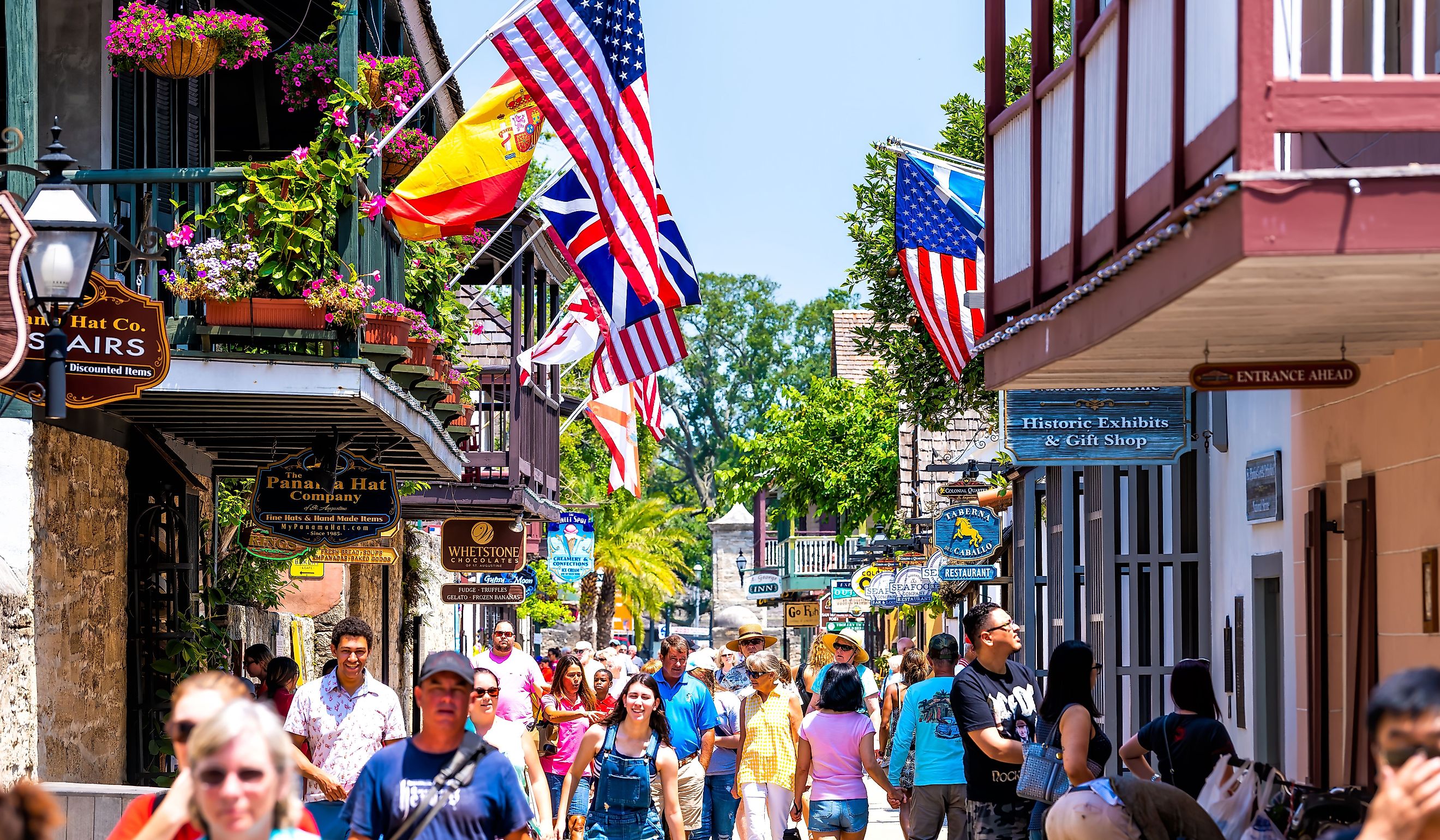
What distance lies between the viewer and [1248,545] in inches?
442

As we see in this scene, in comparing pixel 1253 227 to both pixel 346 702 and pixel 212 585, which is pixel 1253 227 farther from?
pixel 212 585

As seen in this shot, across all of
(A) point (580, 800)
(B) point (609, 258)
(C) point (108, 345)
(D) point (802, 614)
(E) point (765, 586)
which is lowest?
(D) point (802, 614)

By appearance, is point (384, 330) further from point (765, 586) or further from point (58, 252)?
point (765, 586)

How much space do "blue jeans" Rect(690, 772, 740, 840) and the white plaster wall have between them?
351cm

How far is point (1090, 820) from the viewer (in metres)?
6.17

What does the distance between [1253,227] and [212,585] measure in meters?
11.5

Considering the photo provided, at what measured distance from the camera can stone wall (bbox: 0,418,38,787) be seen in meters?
9.48

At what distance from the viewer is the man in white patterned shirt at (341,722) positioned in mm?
9438

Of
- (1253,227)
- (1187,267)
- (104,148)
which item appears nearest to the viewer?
(1253,227)

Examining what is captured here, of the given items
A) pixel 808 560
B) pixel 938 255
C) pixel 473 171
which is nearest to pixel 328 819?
pixel 473 171

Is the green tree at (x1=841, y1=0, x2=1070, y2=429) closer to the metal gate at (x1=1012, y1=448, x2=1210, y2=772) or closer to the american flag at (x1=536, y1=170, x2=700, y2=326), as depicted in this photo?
the metal gate at (x1=1012, y1=448, x2=1210, y2=772)

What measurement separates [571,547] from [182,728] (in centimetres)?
2676

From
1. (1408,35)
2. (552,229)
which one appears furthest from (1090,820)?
(552,229)

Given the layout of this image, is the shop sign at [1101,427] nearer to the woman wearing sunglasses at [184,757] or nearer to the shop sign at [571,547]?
the woman wearing sunglasses at [184,757]
